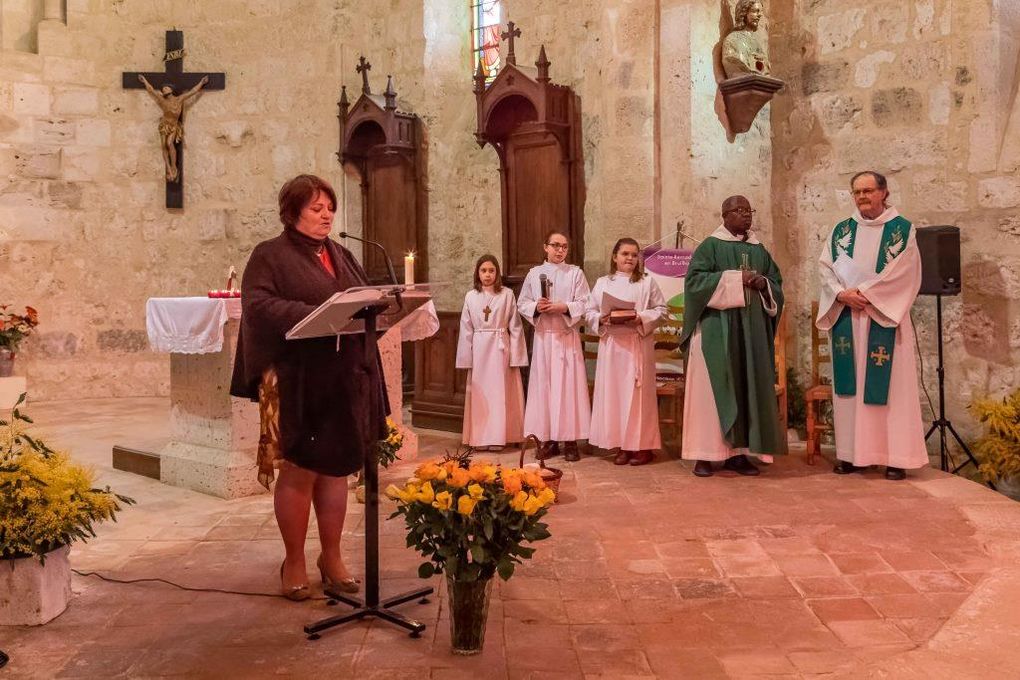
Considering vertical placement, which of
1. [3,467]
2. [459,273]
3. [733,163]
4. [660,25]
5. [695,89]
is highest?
[660,25]

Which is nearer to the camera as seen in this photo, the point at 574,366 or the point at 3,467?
the point at 3,467

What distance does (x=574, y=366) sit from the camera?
22.8 ft

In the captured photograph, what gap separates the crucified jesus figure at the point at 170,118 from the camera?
35.4ft

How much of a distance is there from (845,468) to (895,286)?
1252 millimetres

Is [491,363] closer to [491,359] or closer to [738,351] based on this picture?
[491,359]

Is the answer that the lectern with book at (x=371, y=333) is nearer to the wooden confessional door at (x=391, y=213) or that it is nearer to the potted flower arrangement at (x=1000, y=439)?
the potted flower arrangement at (x=1000, y=439)

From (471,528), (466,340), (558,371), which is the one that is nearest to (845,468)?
(558,371)

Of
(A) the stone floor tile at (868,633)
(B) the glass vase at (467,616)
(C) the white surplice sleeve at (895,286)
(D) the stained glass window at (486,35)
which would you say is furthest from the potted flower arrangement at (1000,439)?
(D) the stained glass window at (486,35)

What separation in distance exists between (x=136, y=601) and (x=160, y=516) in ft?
5.08

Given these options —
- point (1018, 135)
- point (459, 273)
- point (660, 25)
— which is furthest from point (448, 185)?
point (1018, 135)

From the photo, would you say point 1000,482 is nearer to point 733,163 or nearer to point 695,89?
point 733,163

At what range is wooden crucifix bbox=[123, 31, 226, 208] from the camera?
10.8 m

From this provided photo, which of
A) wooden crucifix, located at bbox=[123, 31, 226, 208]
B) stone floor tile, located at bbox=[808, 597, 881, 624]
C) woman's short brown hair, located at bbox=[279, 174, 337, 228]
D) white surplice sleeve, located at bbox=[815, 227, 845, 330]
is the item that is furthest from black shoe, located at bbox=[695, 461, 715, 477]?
wooden crucifix, located at bbox=[123, 31, 226, 208]

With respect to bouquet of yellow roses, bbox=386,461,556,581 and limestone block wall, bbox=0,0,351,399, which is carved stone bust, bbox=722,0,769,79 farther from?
bouquet of yellow roses, bbox=386,461,556,581
